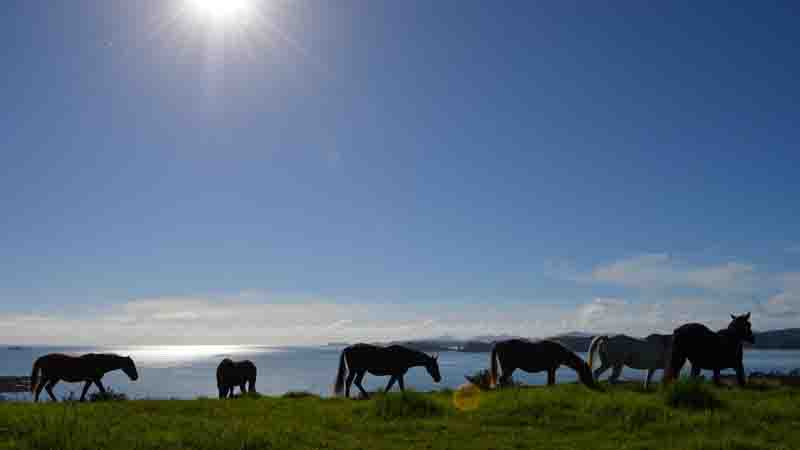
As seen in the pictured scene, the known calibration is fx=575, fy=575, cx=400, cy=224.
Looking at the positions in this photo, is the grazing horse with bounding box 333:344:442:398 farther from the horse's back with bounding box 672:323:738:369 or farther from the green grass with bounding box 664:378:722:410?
the green grass with bounding box 664:378:722:410

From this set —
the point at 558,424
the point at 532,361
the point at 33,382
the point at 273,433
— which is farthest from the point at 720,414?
the point at 33,382

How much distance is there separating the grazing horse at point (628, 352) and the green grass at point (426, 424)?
6.52 m

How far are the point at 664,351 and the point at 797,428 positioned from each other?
39.2 feet

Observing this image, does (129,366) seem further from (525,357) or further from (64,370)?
(525,357)

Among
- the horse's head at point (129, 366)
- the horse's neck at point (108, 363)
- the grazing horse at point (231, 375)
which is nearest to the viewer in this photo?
the horse's neck at point (108, 363)

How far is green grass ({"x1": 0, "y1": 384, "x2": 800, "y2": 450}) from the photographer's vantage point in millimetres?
10258

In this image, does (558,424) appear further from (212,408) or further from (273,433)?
(212,408)

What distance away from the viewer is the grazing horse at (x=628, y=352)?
79.3ft

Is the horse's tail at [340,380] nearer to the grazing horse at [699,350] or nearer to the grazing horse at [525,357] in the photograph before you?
the grazing horse at [525,357]

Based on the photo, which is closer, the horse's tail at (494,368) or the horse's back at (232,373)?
the horse's tail at (494,368)

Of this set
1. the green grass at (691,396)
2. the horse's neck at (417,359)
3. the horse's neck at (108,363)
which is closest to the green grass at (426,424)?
the green grass at (691,396)

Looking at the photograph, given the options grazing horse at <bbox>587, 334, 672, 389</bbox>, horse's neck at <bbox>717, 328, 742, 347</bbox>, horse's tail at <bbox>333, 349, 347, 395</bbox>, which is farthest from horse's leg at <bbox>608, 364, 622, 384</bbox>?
horse's tail at <bbox>333, 349, 347, 395</bbox>

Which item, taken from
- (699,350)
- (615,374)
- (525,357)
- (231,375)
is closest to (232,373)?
(231,375)

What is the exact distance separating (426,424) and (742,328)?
1368 cm
